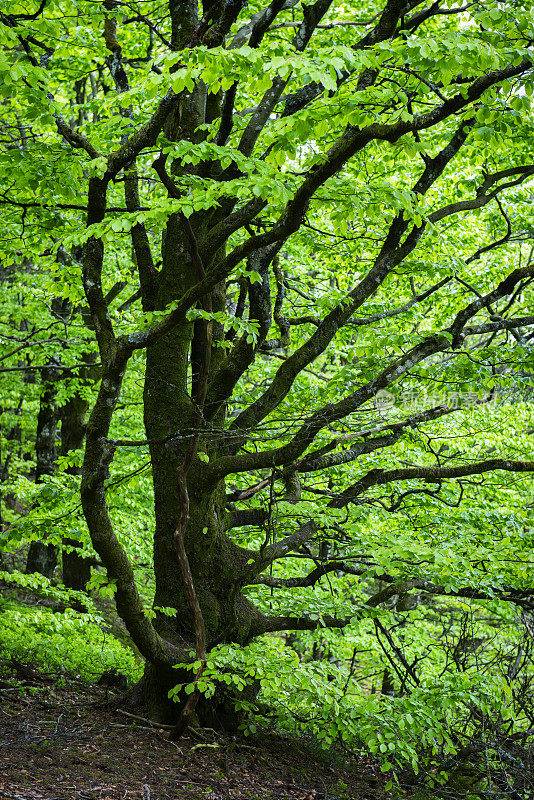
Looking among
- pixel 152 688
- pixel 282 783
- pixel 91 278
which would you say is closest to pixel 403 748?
pixel 282 783

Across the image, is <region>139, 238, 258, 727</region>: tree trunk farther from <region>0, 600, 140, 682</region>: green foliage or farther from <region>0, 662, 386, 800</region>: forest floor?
<region>0, 600, 140, 682</region>: green foliage

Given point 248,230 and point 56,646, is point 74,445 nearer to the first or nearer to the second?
point 56,646

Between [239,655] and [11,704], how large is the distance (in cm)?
277

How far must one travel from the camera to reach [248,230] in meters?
5.52

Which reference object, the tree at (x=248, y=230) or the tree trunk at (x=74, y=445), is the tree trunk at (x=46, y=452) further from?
the tree at (x=248, y=230)

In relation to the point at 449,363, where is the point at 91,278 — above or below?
below

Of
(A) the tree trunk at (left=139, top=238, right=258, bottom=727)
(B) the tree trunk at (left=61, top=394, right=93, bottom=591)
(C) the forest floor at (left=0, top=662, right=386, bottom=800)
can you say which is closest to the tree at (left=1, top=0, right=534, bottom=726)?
(A) the tree trunk at (left=139, top=238, right=258, bottom=727)

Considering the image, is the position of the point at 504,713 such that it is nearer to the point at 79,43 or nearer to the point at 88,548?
the point at 88,548

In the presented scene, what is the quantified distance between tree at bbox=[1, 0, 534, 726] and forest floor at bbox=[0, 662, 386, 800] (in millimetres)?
615

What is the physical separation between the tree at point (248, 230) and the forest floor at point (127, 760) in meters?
0.62

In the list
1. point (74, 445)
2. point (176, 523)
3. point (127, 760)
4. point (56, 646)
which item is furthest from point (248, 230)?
point (74, 445)

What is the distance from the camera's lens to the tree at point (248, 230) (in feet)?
14.5

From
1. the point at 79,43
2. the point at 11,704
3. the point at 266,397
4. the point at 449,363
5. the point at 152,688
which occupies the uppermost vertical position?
the point at 79,43

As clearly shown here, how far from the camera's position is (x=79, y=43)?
21.8 ft
